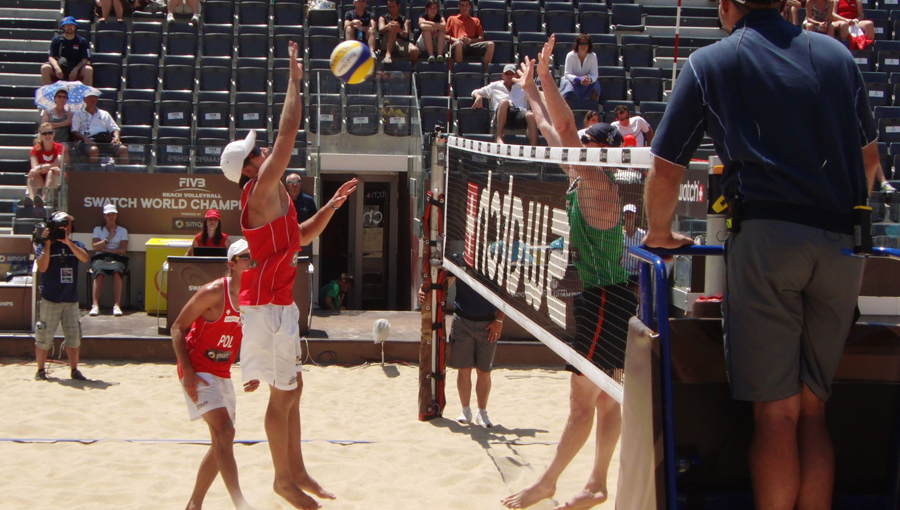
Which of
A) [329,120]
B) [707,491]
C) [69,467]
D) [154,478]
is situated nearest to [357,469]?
[154,478]

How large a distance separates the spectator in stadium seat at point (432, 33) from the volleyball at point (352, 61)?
27.1ft

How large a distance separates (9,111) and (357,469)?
1166 cm

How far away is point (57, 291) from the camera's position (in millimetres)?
8820

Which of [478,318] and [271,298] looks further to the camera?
[478,318]

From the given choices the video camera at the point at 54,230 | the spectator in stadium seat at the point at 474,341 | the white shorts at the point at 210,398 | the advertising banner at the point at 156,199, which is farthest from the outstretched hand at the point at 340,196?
the advertising banner at the point at 156,199

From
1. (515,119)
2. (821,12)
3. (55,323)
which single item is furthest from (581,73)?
(55,323)

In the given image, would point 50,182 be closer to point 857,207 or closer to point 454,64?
point 454,64

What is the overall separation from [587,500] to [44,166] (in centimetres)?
1011

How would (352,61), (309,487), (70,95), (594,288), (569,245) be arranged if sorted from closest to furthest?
(594,288), (569,245), (309,487), (352,61), (70,95)

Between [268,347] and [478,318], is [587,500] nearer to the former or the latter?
[268,347]

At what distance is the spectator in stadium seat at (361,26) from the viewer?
14.9m

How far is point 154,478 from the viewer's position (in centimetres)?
576

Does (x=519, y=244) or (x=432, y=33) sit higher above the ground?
(x=432, y=33)

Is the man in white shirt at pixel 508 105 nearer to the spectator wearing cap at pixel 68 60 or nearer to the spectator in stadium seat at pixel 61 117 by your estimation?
the spectator in stadium seat at pixel 61 117
